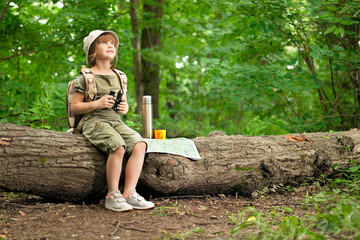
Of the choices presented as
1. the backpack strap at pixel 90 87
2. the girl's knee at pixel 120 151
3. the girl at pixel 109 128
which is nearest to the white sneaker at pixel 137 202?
the girl at pixel 109 128

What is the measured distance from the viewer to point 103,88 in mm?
3600

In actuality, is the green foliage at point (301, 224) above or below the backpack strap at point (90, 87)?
below

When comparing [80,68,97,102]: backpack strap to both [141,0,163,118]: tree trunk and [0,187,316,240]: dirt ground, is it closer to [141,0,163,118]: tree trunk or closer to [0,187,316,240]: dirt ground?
[0,187,316,240]: dirt ground

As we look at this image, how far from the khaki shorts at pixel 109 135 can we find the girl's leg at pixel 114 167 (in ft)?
0.17

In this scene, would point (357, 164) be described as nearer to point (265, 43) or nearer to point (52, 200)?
point (265, 43)

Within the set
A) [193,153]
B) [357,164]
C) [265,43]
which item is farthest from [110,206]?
[265,43]

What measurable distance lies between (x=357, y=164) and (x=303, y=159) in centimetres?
90

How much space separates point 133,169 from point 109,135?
40 centimetres

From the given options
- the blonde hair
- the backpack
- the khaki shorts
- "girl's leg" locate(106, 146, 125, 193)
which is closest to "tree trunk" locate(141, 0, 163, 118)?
the blonde hair

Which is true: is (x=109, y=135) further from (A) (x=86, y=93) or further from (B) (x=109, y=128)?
(A) (x=86, y=93)

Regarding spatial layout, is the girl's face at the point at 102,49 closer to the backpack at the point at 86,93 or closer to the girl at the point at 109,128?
the girl at the point at 109,128

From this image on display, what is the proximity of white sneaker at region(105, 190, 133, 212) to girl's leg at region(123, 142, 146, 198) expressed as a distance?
4.0 inches

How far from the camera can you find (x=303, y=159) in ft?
14.1

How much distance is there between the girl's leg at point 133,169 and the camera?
3312 mm
